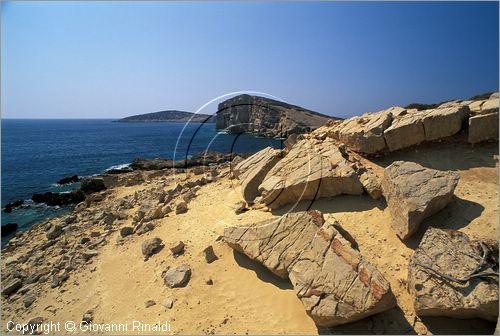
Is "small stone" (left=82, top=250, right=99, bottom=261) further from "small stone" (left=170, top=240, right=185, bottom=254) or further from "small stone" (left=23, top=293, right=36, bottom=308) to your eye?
"small stone" (left=170, top=240, right=185, bottom=254)

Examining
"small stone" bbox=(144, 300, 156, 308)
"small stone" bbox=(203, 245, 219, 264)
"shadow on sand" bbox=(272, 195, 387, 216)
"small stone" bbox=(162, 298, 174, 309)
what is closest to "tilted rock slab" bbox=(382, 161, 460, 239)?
"shadow on sand" bbox=(272, 195, 387, 216)

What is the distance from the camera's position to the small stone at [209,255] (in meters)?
9.81

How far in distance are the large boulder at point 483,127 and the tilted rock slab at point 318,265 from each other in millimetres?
7265

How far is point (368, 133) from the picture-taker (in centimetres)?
1206

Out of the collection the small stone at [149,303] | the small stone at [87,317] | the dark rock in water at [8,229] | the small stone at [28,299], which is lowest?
the dark rock in water at [8,229]

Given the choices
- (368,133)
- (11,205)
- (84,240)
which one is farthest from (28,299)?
(11,205)

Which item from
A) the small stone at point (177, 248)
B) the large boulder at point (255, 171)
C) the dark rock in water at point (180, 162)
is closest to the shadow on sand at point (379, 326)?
the small stone at point (177, 248)

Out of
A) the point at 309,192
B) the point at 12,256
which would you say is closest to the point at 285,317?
the point at 309,192

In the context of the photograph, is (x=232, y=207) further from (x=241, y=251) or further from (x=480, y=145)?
(x=480, y=145)

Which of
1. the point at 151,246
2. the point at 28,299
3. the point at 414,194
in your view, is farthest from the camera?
the point at 151,246

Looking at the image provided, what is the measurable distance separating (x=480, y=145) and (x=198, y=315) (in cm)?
1193

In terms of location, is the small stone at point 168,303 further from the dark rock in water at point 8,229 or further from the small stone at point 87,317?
the dark rock in water at point 8,229

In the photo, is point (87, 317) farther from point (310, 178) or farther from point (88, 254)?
point (310, 178)

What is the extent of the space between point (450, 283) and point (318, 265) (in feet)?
9.57
